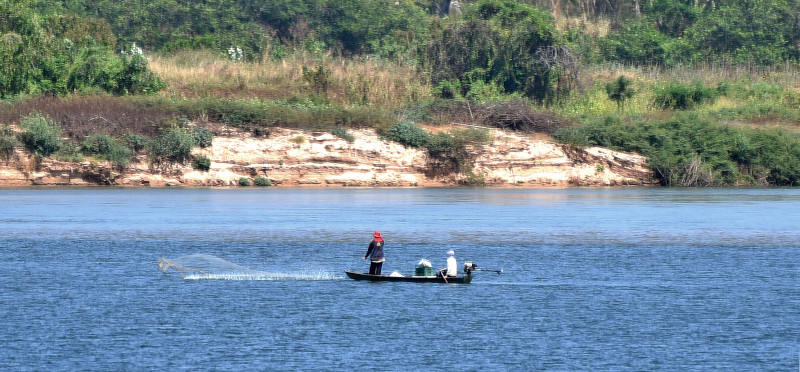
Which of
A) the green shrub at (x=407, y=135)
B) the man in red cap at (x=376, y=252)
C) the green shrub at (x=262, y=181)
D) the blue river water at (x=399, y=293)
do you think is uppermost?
the green shrub at (x=407, y=135)

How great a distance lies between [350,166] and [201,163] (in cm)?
895

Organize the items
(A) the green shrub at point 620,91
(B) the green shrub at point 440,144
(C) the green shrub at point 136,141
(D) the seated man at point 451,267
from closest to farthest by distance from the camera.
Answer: (D) the seated man at point 451,267 → (C) the green shrub at point 136,141 → (B) the green shrub at point 440,144 → (A) the green shrub at point 620,91

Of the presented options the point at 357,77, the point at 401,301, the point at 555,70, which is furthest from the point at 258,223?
the point at 555,70

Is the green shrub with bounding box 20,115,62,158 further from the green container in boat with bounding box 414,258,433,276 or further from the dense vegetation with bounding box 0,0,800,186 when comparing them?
the green container in boat with bounding box 414,258,433,276

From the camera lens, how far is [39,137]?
213ft

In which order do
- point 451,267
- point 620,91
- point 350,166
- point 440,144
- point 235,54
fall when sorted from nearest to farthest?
1. point 451,267
2. point 350,166
3. point 440,144
4. point 620,91
5. point 235,54

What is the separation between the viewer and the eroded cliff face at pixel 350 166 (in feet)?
221

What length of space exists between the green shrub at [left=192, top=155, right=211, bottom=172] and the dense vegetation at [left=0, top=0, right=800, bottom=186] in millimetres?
110

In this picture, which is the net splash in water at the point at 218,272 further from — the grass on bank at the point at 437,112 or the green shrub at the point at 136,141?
the grass on bank at the point at 437,112

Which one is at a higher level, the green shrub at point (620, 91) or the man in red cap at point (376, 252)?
the green shrub at point (620, 91)

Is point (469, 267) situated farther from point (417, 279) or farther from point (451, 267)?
point (417, 279)

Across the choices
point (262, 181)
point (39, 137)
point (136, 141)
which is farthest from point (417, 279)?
point (39, 137)

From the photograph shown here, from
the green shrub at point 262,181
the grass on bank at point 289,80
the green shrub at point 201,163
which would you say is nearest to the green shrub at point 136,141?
the green shrub at point 201,163

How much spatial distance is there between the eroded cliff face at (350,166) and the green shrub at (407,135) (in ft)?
1.43
